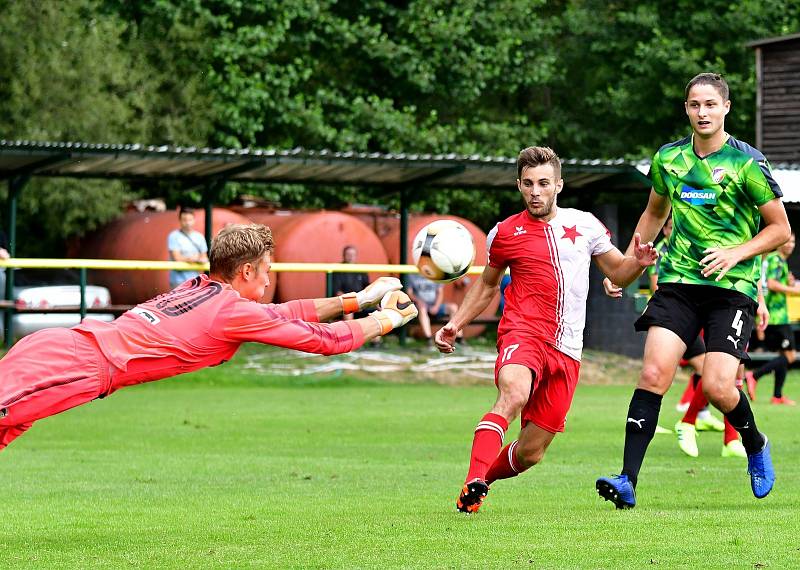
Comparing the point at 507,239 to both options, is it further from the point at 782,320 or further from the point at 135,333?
the point at 782,320

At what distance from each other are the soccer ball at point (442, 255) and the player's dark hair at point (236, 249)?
1.59m

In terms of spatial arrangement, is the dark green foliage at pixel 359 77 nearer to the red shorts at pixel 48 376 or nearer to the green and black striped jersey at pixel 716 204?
the green and black striped jersey at pixel 716 204

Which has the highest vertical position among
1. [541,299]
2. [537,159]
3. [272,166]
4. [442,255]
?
[272,166]

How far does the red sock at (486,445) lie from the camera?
819 centimetres

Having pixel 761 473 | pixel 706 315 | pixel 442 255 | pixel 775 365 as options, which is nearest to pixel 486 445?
pixel 442 255

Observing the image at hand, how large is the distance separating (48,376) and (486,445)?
8.44 ft

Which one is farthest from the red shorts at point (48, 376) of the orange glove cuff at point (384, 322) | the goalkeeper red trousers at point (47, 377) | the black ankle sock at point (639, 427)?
the black ankle sock at point (639, 427)

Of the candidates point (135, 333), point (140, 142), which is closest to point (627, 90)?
point (140, 142)

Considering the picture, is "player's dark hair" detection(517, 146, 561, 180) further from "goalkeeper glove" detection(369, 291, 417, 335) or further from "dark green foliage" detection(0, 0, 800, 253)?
"dark green foliage" detection(0, 0, 800, 253)

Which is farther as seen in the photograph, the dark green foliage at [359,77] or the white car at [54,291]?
the dark green foliage at [359,77]

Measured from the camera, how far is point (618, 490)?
8320 millimetres

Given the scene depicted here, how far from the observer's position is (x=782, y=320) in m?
19.2

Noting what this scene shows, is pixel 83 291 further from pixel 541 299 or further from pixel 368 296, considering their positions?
pixel 368 296

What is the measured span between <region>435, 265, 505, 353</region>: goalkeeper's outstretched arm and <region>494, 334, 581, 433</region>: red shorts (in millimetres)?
292
